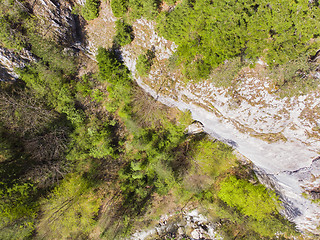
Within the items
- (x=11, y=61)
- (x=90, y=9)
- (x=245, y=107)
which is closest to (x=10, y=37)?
(x=11, y=61)

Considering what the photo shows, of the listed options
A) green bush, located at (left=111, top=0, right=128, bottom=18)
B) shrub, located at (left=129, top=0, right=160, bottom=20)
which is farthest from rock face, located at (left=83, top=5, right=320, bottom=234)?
green bush, located at (left=111, top=0, right=128, bottom=18)

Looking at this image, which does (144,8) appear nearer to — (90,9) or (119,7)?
(119,7)

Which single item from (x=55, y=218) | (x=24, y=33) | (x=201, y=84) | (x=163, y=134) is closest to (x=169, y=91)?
(x=201, y=84)

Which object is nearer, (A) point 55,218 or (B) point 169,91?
(B) point 169,91

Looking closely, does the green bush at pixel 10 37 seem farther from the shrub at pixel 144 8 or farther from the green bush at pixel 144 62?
the green bush at pixel 144 62

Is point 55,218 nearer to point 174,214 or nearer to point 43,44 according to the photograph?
point 174,214

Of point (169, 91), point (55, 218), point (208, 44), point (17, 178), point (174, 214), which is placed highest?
point (208, 44)
